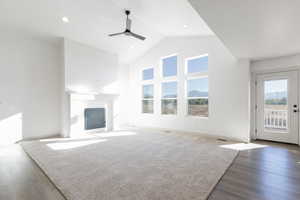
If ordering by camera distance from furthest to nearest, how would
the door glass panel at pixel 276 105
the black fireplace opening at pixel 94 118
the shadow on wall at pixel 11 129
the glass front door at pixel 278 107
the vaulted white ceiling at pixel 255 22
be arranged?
the black fireplace opening at pixel 94 118
the shadow on wall at pixel 11 129
the door glass panel at pixel 276 105
the glass front door at pixel 278 107
the vaulted white ceiling at pixel 255 22

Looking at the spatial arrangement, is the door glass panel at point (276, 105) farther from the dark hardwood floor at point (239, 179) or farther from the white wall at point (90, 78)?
the white wall at point (90, 78)

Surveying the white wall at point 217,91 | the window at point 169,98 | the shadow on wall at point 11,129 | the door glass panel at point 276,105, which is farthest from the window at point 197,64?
the shadow on wall at point 11,129

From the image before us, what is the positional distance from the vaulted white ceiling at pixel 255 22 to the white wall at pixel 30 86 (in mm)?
5341

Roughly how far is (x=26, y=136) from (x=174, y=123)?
5117 mm

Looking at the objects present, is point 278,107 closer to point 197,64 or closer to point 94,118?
point 197,64

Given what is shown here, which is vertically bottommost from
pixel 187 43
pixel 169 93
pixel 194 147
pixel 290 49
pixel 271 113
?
pixel 194 147

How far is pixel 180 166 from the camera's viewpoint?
279 cm

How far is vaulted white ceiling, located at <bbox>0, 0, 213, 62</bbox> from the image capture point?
3.90 meters

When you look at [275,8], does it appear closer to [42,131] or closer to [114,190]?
[114,190]

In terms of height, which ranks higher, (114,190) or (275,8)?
(275,8)

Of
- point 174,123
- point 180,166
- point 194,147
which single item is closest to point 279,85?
point 194,147

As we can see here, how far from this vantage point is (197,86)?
5.66 metres

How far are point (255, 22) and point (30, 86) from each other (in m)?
6.25

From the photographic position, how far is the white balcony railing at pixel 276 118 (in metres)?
4.35
